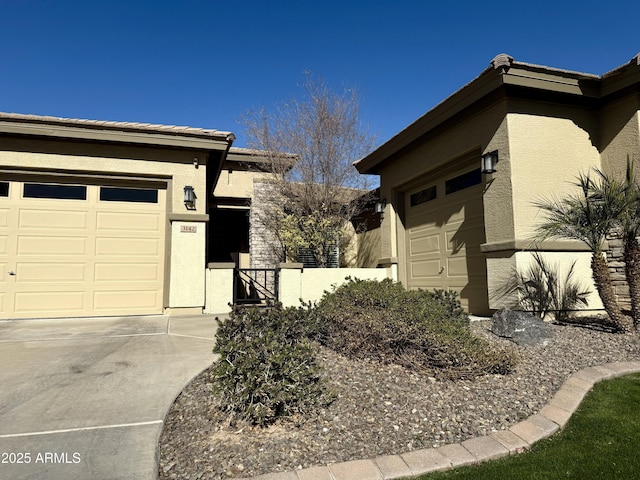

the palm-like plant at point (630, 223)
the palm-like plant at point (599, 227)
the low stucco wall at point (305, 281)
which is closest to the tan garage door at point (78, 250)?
the low stucco wall at point (305, 281)

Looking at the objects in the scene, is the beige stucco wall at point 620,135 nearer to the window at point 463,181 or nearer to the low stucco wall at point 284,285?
the window at point 463,181

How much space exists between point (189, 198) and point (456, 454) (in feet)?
23.2

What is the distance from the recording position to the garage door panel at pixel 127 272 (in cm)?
808

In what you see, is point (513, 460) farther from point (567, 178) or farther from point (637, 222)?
point (567, 178)

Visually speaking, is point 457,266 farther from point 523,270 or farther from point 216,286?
point 216,286

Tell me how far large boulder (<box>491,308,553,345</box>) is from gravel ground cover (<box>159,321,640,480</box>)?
667 millimetres

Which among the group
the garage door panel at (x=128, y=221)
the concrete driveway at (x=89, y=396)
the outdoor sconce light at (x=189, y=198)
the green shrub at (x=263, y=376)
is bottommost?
the concrete driveway at (x=89, y=396)

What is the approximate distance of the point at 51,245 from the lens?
788cm

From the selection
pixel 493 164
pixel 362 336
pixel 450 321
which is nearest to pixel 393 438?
pixel 362 336

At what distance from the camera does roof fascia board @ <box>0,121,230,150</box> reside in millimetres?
7602

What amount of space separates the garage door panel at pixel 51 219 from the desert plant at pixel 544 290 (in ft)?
27.6

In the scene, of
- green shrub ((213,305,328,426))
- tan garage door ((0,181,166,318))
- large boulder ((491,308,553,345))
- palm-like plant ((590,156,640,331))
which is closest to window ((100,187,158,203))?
tan garage door ((0,181,166,318))

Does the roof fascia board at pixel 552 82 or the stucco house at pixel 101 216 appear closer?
the roof fascia board at pixel 552 82

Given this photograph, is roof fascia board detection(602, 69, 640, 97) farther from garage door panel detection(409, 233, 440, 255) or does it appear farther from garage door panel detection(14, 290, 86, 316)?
garage door panel detection(14, 290, 86, 316)
